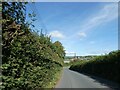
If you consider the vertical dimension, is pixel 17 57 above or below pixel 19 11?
below

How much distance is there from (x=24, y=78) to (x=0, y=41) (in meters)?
3.33

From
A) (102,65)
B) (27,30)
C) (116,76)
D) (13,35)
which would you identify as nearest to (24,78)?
(27,30)

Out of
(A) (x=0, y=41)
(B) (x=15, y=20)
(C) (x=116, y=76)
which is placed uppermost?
(B) (x=15, y=20)

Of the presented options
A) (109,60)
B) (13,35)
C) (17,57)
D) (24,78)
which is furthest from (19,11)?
(109,60)

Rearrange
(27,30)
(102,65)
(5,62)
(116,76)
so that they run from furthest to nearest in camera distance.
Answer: (102,65)
(116,76)
(27,30)
(5,62)

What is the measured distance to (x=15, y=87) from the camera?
937 centimetres

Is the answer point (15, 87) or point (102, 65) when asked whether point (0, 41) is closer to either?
point (15, 87)

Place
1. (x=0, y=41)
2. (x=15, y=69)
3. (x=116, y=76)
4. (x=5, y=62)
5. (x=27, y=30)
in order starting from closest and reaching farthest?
(x=0, y=41) < (x=5, y=62) < (x=15, y=69) < (x=27, y=30) < (x=116, y=76)

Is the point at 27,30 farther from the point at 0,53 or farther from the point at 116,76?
the point at 116,76

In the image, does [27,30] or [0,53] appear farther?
[27,30]

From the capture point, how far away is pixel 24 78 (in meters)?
10.5

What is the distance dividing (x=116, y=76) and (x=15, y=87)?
20706 millimetres

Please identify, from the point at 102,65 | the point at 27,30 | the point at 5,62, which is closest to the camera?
the point at 5,62

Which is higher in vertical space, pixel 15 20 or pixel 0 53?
pixel 15 20
